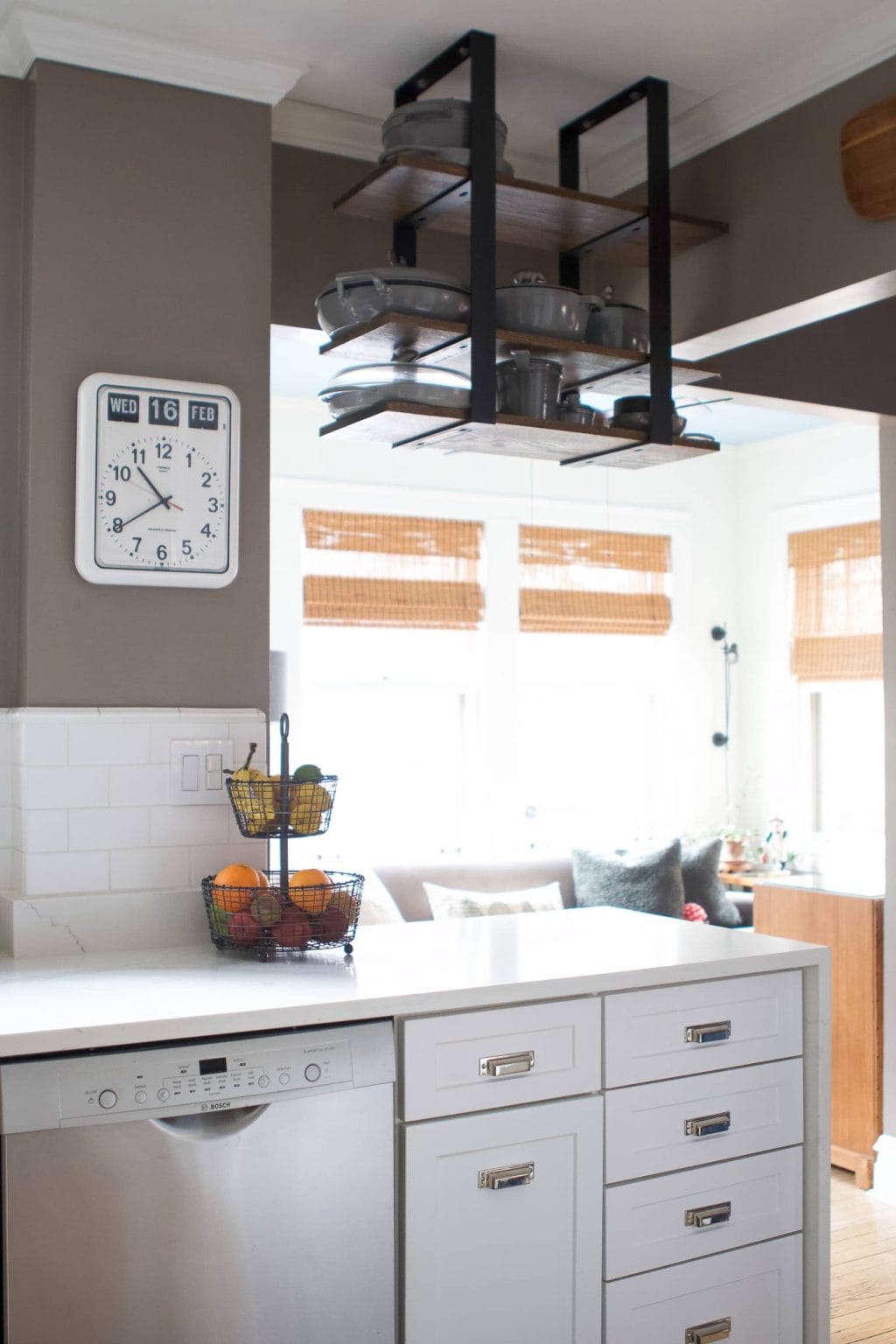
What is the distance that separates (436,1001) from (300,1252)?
44cm

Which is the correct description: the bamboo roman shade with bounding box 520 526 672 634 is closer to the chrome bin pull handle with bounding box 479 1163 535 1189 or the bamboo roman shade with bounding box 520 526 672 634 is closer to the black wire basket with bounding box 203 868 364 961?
the black wire basket with bounding box 203 868 364 961

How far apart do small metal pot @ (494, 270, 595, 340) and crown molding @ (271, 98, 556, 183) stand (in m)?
0.65

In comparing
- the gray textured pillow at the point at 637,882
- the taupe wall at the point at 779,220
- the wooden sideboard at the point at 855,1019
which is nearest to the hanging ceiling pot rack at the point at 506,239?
the taupe wall at the point at 779,220

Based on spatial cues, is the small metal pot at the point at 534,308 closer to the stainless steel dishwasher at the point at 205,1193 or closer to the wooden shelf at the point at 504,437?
the wooden shelf at the point at 504,437

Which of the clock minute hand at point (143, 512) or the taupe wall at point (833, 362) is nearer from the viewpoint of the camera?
the clock minute hand at point (143, 512)

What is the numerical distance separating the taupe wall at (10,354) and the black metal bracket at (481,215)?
88cm

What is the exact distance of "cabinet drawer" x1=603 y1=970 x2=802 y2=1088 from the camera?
7.99 feet

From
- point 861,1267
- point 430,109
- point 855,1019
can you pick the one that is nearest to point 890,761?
point 855,1019

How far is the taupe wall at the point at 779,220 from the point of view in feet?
9.27

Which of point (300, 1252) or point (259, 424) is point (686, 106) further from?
point (300, 1252)

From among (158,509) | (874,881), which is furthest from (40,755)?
(874,881)

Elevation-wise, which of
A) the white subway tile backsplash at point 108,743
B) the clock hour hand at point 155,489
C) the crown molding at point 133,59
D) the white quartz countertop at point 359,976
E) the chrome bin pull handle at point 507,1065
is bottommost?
the chrome bin pull handle at point 507,1065

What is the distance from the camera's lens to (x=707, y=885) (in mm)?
5793

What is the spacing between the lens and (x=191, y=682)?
8.91ft
